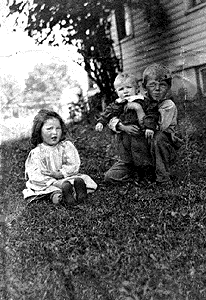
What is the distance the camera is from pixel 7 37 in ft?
11.9

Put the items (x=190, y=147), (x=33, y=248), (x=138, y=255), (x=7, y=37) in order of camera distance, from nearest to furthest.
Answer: (x=138, y=255), (x=33, y=248), (x=7, y=37), (x=190, y=147)

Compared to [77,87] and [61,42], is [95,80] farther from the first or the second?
[61,42]

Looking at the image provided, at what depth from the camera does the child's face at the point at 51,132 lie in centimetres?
388

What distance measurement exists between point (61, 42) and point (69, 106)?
557mm

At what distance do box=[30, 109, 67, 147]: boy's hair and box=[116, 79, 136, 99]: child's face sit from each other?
0.48 m

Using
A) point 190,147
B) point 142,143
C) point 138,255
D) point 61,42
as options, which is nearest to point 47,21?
point 61,42

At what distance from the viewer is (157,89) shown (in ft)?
13.2

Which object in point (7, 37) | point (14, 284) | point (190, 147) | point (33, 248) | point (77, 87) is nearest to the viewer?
point (14, 284)

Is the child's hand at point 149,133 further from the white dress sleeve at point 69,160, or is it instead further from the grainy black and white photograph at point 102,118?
the white dress sleeve at point 69,160

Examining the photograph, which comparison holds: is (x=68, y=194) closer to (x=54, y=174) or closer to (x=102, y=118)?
(x=54, y=174)

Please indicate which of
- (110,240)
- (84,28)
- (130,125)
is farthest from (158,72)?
(110,240)

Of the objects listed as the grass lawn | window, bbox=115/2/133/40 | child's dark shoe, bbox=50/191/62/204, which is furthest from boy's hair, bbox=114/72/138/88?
child's dark shoe, bbox=50/191/62/204

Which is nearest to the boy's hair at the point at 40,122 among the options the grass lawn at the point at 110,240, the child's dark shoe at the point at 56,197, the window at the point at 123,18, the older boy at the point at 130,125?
the grass lawn at the point at 110,240

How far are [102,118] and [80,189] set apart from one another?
622 mm
